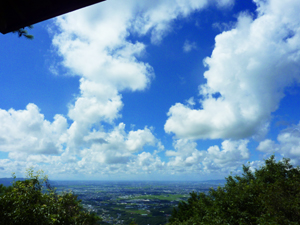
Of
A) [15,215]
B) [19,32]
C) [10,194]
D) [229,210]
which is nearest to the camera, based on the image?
[19,32]

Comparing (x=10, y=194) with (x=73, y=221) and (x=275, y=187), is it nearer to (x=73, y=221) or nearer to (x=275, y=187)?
(x=73, y=221)

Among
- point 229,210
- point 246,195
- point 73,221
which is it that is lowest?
point 73,221

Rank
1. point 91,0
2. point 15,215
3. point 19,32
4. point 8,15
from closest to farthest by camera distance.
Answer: point 91,0 → point 8,15 → point 19,32 → point 15,215

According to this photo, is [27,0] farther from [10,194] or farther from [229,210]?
[229,210]

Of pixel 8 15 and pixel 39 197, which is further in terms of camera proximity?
pixel 39 197

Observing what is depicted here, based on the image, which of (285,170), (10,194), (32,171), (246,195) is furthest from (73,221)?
(285,170)

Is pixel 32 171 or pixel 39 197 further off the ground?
pixel 32 171

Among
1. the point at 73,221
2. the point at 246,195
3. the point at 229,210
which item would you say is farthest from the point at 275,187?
the point at 73,221
